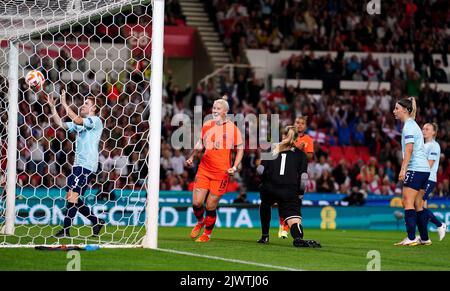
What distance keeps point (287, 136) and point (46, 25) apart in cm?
368

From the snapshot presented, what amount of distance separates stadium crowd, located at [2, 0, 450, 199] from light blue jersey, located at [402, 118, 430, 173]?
8.70 meters

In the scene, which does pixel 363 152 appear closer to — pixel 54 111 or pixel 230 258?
pixel 54 111

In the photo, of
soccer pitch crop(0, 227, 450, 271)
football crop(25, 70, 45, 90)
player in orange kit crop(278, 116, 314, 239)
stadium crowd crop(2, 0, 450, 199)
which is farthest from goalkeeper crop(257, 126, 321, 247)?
stadium crowd crop(2, 0, 450, 199)

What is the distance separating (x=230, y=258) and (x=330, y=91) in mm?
→ 17906

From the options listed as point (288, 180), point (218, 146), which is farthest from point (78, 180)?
point (288, 180)

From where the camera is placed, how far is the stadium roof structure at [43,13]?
517 inches

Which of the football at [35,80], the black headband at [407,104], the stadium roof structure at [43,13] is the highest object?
the stadium roof structure at [43,13]

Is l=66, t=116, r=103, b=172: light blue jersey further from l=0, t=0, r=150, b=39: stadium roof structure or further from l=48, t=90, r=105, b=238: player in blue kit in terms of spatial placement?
l=0, t=0, r=150, b=39: stadium roof structure

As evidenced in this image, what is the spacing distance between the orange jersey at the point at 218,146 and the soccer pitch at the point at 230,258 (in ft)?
3.46

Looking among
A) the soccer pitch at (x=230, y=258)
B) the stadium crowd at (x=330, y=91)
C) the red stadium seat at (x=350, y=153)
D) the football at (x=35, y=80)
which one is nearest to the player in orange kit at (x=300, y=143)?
the soccer pitch at (x=230, y=258)

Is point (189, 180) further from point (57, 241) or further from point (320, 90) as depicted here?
point (57, 241)

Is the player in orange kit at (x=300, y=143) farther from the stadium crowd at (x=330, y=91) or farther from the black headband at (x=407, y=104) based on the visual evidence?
the stadium crowd at (x=330, y=91)
